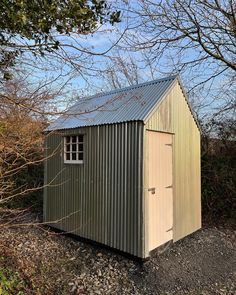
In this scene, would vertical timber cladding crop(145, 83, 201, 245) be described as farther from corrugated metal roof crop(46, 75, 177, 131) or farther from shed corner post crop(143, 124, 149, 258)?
shed corner post crop(143, 124, 149, 258)

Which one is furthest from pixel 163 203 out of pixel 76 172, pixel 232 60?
pixel 232 60

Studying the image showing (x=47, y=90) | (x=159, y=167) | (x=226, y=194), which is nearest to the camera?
(x=47, y=90)

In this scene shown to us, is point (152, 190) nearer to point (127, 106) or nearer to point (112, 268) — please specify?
point (112, 268)

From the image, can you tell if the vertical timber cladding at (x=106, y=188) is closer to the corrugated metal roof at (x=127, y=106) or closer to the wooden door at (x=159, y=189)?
the corrugated metal roof at (x=127, y=106)

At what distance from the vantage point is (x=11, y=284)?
382cm

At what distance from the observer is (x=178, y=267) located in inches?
210

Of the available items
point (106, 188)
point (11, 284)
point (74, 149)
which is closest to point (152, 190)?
point (106, 188)

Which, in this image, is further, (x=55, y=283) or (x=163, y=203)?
(x=163, y=203)

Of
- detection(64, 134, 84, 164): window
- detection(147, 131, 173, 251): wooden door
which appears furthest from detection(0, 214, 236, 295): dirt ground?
detection(64, 134, 84, 164): window

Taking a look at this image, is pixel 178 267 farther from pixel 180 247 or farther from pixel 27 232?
pixel 27 232

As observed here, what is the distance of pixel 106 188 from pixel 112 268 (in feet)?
5.05

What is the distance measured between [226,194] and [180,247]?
10.9 feet

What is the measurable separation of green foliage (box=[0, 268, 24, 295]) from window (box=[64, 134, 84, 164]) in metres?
2.87

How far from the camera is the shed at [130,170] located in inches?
213
